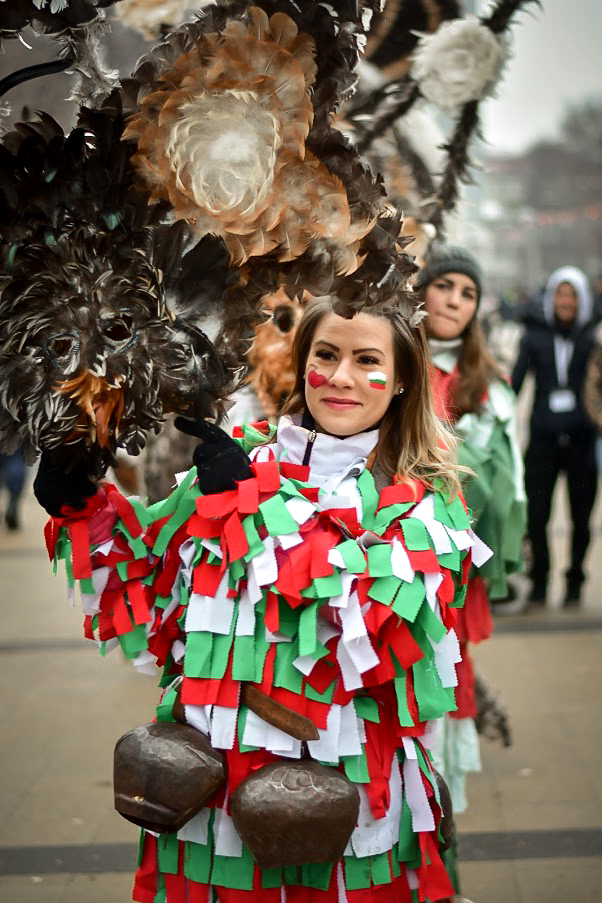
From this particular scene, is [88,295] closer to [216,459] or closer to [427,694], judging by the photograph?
[216,459]

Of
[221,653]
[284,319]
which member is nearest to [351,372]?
[221,653]

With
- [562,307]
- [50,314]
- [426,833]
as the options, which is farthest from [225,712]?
[562,307]

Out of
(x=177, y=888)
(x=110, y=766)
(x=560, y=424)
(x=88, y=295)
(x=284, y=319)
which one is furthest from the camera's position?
(x=560, y=424)

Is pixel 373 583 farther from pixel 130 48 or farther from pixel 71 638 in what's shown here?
pixel 71 638

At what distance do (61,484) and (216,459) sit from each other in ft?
1.00

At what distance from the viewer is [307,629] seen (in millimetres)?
2002

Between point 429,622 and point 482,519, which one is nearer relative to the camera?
point 429,622

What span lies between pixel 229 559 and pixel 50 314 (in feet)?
1.80

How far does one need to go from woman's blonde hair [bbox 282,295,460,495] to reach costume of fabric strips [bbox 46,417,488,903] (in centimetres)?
6

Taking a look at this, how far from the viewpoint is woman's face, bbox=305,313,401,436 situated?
7.16ft

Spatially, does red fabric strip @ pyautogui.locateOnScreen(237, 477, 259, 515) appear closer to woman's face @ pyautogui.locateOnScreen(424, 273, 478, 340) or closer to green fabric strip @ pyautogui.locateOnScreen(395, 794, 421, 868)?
green fabric strip @ pyautogui.locateOnScreen(395, 794, 421, 868)

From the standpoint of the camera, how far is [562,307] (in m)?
6.51

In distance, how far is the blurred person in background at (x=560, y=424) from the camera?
6.35 m

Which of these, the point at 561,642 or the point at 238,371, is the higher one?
the point at 238,371
